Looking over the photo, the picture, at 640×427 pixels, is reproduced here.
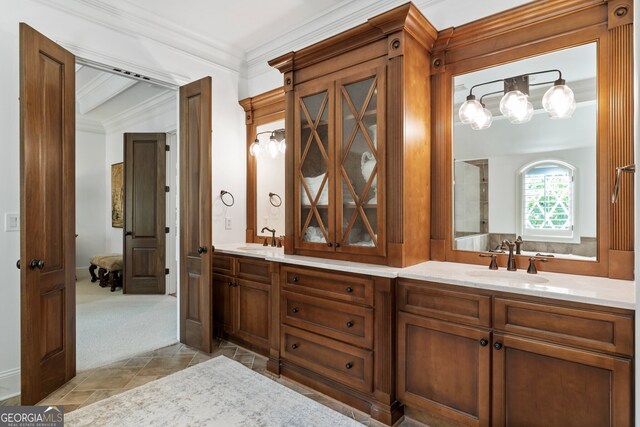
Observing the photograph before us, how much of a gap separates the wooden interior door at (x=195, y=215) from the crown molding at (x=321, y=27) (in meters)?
0.89

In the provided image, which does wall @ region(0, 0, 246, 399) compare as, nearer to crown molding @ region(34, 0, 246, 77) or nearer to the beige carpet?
crown molding @ region(34, 0, 246, 77)

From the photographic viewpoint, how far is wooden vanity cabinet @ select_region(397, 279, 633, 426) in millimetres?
1544

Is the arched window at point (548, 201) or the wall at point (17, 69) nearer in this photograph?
the arched window at point (548, 201)

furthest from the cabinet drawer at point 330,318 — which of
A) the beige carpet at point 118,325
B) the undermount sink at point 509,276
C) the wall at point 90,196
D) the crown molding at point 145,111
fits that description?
the wall at point 90,196

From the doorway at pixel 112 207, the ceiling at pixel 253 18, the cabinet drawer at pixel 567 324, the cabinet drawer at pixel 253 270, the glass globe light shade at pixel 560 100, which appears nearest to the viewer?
the cabinet drawer at pixel 567 324

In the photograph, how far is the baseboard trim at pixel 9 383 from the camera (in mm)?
2441

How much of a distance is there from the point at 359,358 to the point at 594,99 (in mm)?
2091

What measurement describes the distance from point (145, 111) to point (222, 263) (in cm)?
366

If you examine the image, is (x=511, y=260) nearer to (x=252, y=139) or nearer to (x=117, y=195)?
(x=252, y=139)

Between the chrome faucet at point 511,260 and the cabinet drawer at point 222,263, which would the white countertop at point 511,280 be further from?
the cabinet drawer at point 222,263

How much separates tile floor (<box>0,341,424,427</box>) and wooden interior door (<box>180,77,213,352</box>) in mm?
182

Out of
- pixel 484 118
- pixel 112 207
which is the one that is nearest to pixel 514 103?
pixel 484 118

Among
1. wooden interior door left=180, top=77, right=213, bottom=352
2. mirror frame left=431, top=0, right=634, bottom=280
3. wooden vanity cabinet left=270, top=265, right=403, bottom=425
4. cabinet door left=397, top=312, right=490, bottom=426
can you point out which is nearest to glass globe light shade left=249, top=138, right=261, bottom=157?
wooden interior door left=180, top=77, right=213, bottom=352

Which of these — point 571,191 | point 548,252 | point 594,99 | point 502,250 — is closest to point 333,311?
point 502,250
